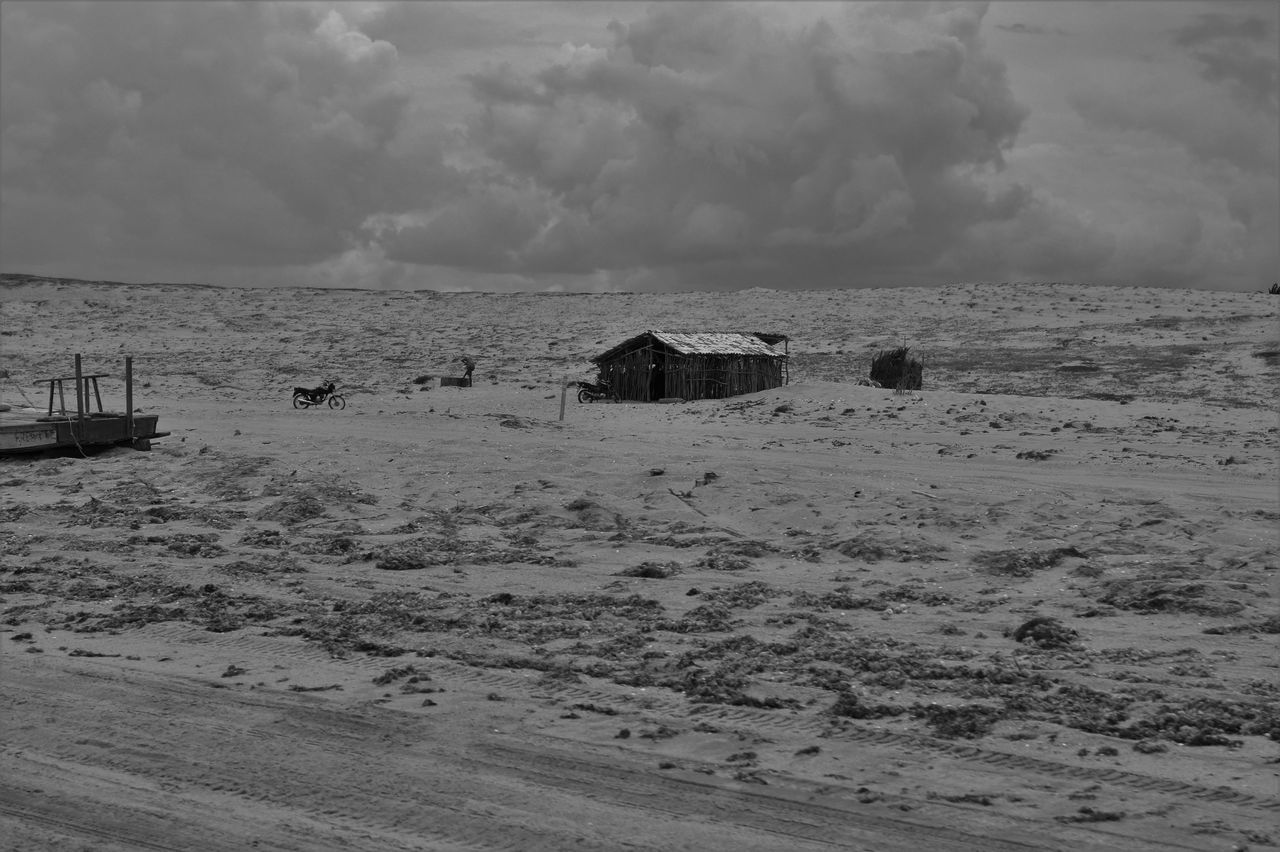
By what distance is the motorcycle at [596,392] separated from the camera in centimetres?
3362

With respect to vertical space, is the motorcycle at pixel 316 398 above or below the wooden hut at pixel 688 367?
below

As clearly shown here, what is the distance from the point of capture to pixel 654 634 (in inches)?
396

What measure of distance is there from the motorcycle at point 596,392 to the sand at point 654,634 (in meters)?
7.83

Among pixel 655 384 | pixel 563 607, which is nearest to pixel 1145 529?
pixel 563 607

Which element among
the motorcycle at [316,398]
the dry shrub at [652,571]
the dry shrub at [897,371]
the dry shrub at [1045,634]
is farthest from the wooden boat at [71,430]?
the dry shrub at [897,371]

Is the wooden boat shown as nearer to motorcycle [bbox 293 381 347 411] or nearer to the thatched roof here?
motorcycle [bbox 293 381 347 411]

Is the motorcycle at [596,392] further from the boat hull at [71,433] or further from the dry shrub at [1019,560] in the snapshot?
the dry shrub at [1019,560]

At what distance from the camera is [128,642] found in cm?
985

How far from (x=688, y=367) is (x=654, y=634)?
2286cm

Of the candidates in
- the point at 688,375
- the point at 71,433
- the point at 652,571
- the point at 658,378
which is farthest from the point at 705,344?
the point at 652,571

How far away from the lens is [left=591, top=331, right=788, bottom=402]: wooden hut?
32.7 m

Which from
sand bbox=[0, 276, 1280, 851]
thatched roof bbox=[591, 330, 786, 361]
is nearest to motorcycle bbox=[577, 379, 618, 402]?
thatched roof bbox=[591, 330, 786, 361]

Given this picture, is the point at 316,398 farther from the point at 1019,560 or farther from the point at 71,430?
the point at 1019,560

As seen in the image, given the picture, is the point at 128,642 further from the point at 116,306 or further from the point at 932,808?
the point at 116,306
